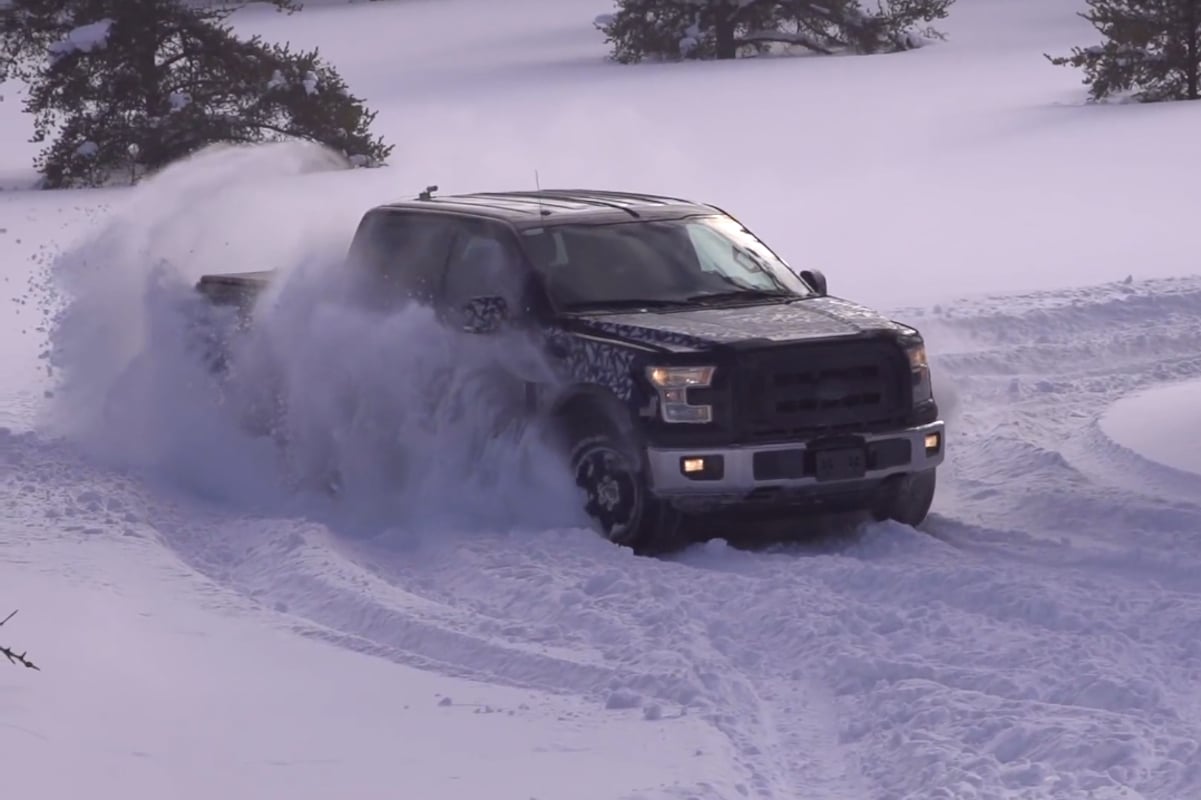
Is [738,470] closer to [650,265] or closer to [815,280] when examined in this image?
[650,265]

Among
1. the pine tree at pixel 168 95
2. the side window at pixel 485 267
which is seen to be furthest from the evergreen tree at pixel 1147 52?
the side window at pixel 485 267

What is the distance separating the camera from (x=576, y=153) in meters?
24.9

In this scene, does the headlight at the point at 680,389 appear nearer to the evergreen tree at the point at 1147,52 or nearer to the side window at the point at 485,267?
the side window at the point at 485,267

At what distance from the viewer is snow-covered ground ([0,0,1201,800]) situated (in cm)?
591

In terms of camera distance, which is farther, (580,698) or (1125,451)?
(1125,451)

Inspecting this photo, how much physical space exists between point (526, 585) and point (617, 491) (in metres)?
0.90

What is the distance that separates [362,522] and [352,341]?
1.01 meters

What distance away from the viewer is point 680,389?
8.48m

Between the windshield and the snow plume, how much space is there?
0.45 metres

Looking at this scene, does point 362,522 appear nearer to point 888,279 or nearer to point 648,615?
point 648,615

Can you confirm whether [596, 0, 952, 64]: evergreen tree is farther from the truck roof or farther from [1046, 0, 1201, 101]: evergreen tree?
the truck roof

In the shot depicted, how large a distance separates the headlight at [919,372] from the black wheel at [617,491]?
1.29 metres

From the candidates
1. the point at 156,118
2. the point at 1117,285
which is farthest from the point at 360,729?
the point at 156,118

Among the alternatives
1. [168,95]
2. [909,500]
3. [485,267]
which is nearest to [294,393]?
[485,267]
